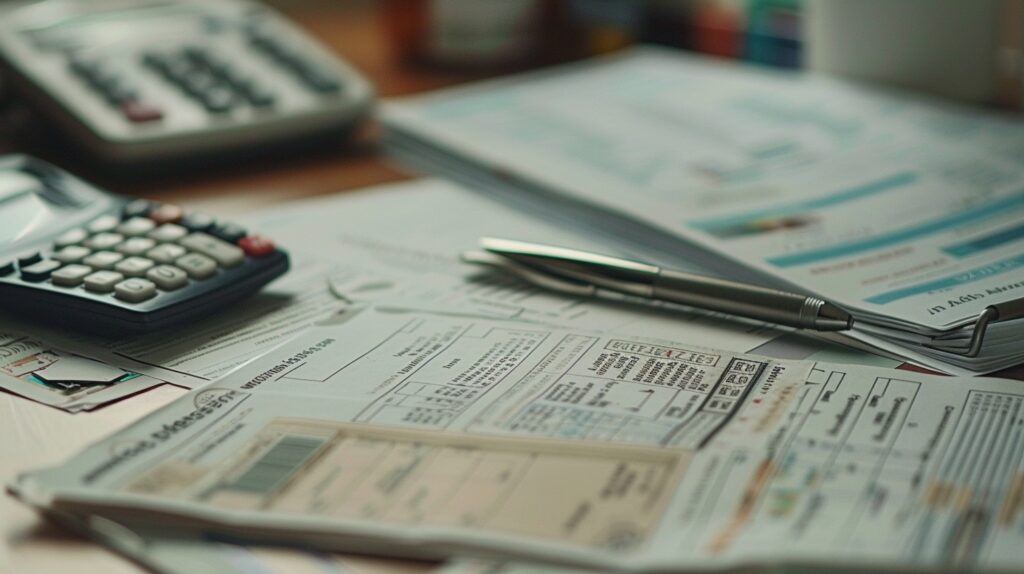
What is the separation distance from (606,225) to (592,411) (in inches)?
8.7

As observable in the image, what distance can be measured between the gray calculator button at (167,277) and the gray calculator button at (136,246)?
0.06 feet

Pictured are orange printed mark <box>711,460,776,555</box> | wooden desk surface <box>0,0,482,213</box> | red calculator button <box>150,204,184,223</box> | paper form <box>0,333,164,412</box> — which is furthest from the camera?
wooden desk surface <box>0,0,482,213</box>

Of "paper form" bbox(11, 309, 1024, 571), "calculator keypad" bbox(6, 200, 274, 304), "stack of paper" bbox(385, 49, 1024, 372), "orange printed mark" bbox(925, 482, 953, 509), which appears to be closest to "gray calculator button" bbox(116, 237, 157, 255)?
"calculator keypad" bbox(6, 200, 274, 304)

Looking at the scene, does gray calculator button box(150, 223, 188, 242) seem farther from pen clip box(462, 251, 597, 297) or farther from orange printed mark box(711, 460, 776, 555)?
orange printed mark box(711, 460, 776, 555)

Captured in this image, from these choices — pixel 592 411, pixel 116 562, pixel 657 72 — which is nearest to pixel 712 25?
pixel 657 72

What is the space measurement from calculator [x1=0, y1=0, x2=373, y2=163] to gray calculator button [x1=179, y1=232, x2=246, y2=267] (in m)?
0.18

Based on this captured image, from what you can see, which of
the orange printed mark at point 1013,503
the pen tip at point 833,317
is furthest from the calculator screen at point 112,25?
the orange printed mark at point 1013,503

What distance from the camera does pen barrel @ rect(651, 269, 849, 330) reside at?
0.45 meters

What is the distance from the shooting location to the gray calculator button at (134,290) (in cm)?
46

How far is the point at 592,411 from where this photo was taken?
387mm

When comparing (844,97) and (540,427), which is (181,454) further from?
(844,97)

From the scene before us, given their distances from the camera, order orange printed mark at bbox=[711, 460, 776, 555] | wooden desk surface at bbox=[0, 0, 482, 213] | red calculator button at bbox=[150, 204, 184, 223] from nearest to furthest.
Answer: orange printed mark at bbox=[711, 460, 776, 555] → red calculator button at bbox=[150, 204, 184, 223] → wooden desk surface at bbox=[0, 0, 482, 213]

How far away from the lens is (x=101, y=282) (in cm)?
46

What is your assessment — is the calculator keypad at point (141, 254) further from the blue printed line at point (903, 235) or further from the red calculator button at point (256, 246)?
→ the blue printed line at point (903, 235)
